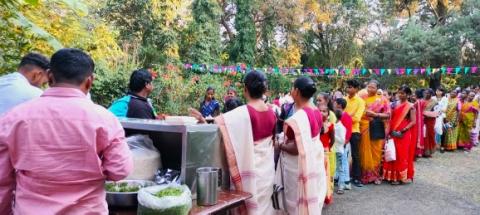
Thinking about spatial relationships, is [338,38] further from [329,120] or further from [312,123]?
[312,123]

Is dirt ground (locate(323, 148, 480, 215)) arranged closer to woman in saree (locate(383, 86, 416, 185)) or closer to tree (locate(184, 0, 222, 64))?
woman in saree (locate(383, 86, 416, 185))

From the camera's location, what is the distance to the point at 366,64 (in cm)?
2341

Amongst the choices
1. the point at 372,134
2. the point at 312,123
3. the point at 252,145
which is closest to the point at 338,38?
the point at 372,134

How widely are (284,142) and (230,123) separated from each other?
0.68 metres

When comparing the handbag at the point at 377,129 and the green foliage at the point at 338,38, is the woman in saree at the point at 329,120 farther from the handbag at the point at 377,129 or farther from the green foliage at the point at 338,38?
the green foliage at the point at 338,38

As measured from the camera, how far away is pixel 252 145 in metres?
3.41

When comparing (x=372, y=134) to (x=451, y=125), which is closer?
(x=372, y=134)

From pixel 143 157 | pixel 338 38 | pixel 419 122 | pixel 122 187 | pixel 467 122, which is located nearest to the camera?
pixel 122 187

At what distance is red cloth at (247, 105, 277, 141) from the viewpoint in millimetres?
3453

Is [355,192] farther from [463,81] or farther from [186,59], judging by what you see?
[463,81]

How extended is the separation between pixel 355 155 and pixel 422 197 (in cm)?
119

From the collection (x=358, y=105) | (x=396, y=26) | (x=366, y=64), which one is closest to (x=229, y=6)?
(x=366, y=64)

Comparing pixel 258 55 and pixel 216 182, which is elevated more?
pixel 258 55

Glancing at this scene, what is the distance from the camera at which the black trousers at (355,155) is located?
6.83 metres
